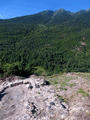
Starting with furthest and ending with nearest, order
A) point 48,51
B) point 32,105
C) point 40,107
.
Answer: point 48,51 → point 32,105 → point 40,107

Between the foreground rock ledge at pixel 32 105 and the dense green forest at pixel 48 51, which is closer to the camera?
the foreground rock ledge at pixel 32 105

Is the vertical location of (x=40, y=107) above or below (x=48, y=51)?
above

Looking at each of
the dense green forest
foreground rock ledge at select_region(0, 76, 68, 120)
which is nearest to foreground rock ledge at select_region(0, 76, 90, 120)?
foreground rock ledge at select_region(0, 76, 68, 120)

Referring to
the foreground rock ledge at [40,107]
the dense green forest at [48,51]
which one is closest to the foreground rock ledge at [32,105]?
the foreground rock ledge at [40,107]

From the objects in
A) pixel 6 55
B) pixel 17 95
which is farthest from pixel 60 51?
pixel 17 95

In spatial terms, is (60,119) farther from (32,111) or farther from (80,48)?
(80,48)

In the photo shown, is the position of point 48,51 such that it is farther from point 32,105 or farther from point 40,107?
point 40,107

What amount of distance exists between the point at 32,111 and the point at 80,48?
79.8 m

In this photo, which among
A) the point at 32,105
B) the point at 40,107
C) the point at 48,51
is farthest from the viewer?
the point at 48,51

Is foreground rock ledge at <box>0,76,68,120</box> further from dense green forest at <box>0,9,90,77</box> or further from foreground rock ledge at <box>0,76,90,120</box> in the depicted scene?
dense green forest at <box>0,9,90,77</box>

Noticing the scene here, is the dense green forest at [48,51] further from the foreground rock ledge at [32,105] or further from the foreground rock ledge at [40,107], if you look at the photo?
the foreground rock ledge at [40,107]

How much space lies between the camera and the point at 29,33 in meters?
115

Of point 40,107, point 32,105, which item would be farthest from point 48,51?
point 40,107

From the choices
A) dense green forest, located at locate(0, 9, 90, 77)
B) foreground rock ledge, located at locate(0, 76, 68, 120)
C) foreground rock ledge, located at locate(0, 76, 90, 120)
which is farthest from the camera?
dense green forest, located at locate(0, 9, 90, 77)
